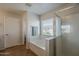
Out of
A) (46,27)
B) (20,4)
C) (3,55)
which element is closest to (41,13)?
(46,27)

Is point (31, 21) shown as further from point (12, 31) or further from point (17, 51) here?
point (17, 51)

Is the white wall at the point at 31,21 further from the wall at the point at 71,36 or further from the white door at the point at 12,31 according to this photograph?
→ the wall at the point at 71,36

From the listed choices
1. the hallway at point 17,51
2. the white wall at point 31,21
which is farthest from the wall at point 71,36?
the hallway at point 17,51

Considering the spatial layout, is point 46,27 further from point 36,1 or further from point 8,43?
point 8,43

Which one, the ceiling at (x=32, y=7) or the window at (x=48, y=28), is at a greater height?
the ceiling at (x=32, y=7)

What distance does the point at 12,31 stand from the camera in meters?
1.37

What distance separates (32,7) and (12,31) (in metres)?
0.50

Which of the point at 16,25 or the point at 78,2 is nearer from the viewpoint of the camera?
the point at 78,2

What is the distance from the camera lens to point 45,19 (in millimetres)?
1412

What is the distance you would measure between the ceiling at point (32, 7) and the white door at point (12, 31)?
17 cm

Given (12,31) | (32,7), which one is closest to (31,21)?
(32,7)

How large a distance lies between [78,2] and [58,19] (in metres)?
0.36

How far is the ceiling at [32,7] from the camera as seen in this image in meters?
1.19

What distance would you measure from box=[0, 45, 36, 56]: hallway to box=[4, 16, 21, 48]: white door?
0.08m
